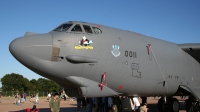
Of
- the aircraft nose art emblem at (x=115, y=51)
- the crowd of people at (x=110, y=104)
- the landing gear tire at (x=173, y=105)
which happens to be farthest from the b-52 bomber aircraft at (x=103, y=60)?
the landing gear tire at (x=173, y=105)

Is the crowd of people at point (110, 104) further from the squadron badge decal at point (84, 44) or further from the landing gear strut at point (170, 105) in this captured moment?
the squadron badge decal at point (84, 44)

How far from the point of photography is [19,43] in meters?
9.09

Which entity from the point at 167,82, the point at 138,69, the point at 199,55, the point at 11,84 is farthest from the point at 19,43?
the point at 11,84

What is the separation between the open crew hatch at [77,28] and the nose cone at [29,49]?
1.24m

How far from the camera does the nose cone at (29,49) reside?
9031mm

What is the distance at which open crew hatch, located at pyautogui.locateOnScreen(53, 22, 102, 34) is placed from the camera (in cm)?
1027

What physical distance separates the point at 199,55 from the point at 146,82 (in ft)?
15.6

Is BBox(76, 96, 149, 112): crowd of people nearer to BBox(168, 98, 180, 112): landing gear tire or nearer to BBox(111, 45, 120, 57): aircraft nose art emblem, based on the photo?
BBox(168, 98, 180, 112): landing gear tire

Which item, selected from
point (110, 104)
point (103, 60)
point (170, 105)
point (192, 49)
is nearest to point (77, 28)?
point (103, 60)

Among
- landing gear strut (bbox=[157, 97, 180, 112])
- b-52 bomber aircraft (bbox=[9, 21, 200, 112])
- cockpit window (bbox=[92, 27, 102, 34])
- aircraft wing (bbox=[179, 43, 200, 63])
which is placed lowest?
landing gear strut (bbox=[157, 97, 180, 112])

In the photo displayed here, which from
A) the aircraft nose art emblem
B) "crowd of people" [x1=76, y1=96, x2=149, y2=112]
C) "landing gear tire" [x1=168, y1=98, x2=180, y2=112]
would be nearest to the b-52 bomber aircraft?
the aircraft nose art emblem

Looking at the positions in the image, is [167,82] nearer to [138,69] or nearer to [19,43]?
[138,69]

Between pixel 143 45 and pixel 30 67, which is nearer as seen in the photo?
pixel 30 67

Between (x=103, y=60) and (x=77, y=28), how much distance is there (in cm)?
176
